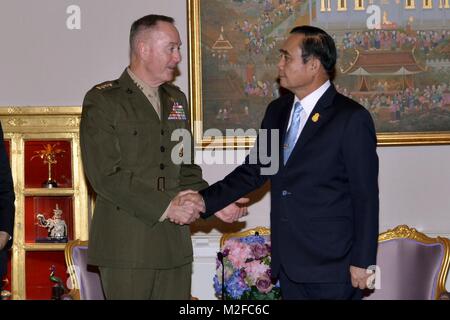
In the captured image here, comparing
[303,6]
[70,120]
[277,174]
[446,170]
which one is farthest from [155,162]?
[446,170]

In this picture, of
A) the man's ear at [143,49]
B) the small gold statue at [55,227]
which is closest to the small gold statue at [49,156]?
the small gold statue at [55,227]

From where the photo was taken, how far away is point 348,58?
5504 millimetres

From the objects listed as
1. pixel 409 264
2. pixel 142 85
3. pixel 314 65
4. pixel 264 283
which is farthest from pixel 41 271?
pixel 314 65

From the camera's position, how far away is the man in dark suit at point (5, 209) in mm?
Result: 3613

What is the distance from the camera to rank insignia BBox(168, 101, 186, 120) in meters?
4.27

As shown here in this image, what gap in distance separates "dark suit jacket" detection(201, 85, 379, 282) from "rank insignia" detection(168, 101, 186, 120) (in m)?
0.68

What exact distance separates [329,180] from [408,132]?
6.15 ft

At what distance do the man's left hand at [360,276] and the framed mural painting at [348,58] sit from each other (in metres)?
1.97

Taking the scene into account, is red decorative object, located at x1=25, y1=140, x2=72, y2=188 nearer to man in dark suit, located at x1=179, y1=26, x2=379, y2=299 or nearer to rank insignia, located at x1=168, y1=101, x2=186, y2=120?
rank insignia, located at x1=168, y1=101, x2=186, y2=120

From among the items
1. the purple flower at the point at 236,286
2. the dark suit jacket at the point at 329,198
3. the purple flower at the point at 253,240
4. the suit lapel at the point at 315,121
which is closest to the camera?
the dark suit jacket at the point at 329,198

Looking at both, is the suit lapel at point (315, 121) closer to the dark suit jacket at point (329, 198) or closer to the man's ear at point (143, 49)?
the dark suit jacket at point (329, 198)

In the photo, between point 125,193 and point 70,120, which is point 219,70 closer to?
point 70,120

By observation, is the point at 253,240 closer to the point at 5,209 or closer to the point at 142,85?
the point at 142,85

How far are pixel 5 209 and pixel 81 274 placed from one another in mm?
1386
